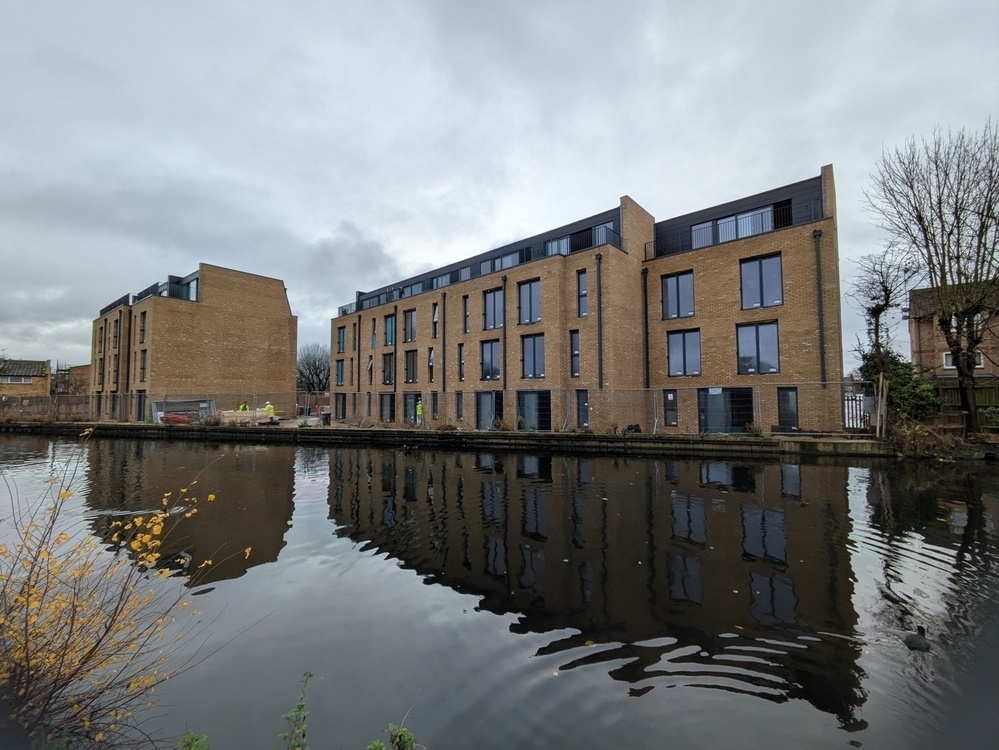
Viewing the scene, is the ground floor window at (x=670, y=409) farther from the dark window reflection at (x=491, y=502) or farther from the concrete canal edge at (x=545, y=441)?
the dark window reflection at (x=491, y=502)

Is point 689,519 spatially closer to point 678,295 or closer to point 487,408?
point 678,295

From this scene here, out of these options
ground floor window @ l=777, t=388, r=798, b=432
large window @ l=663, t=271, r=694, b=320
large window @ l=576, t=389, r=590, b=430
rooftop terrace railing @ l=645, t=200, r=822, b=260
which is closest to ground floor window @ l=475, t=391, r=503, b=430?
large window @ l=576, t=389, r=590, b=430

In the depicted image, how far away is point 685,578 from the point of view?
14.6 feet

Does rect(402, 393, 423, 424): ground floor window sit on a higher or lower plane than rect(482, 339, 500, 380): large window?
lower

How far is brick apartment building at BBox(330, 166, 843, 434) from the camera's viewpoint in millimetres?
17078

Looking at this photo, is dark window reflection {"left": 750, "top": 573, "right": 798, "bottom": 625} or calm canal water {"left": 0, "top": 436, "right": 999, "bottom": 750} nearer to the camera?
calm canal water {"left": 0, "top": 436, "right": 999, "bottom": 750}

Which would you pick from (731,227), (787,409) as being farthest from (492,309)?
(787,409)

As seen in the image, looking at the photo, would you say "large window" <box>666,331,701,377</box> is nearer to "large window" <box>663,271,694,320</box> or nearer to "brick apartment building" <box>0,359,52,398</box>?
"large window" <box>663,271,694,320</box>

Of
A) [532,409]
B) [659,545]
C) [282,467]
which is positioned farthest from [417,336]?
[659,545]

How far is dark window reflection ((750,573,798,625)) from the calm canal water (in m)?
0.02

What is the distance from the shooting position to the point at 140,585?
4.47 metres

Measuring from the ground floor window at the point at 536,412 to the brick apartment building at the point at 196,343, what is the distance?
1777 cm

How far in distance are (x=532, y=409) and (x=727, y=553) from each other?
1655cm

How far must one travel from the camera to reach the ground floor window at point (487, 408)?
23.1 meters
